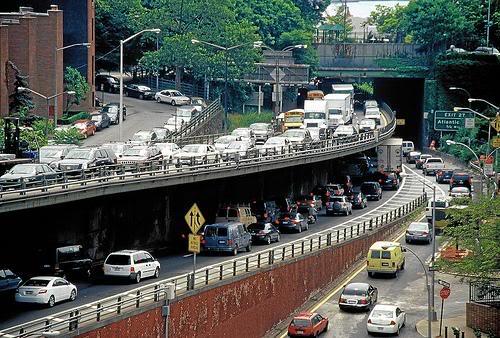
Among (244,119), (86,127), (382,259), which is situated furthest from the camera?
(244,119)

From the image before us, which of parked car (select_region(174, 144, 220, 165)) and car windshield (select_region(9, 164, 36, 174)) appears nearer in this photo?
car windshield (select_region(9, 164, 36, 174))

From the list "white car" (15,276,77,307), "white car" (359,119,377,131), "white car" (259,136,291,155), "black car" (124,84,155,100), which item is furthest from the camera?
"black car" (124,84,155,100)

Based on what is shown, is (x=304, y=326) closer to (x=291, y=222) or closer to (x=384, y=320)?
(x=384, y=320)

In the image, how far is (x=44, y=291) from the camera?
4712 cm

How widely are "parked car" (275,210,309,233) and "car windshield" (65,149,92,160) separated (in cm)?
1579

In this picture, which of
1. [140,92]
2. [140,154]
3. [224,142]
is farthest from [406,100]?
[140,154]

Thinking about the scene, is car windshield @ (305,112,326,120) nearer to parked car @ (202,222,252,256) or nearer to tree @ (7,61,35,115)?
tree @ (7,61,35,115)

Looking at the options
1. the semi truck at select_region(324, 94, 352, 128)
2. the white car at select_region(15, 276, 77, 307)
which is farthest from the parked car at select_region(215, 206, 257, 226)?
the semi truck at select_region(324, 94, 352, 128)

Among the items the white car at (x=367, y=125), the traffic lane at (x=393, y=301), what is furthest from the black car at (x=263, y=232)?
the white car at (x=367, y=125)

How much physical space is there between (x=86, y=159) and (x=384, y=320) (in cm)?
1523

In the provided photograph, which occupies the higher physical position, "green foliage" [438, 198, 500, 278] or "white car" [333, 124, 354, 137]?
"white car" [333, 124, 354, 137]

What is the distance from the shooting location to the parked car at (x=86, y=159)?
61.6 meters

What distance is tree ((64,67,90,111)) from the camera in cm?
11106

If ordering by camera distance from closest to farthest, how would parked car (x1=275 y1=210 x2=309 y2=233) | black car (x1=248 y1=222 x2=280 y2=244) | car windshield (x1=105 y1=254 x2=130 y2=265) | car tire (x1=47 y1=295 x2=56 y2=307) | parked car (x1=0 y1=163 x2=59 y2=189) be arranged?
car tire (x1=47 y1=295 x2=56 y2=307), parked car (x1=0 y1=163 x2=59 y2=189), car windshield (x1=105 y1=254 x2=130 y2=265), black car (x1=248 y1=222 x2=280 y2=244), parked car (x1=275 y1=210 x2=309 y2=233)
